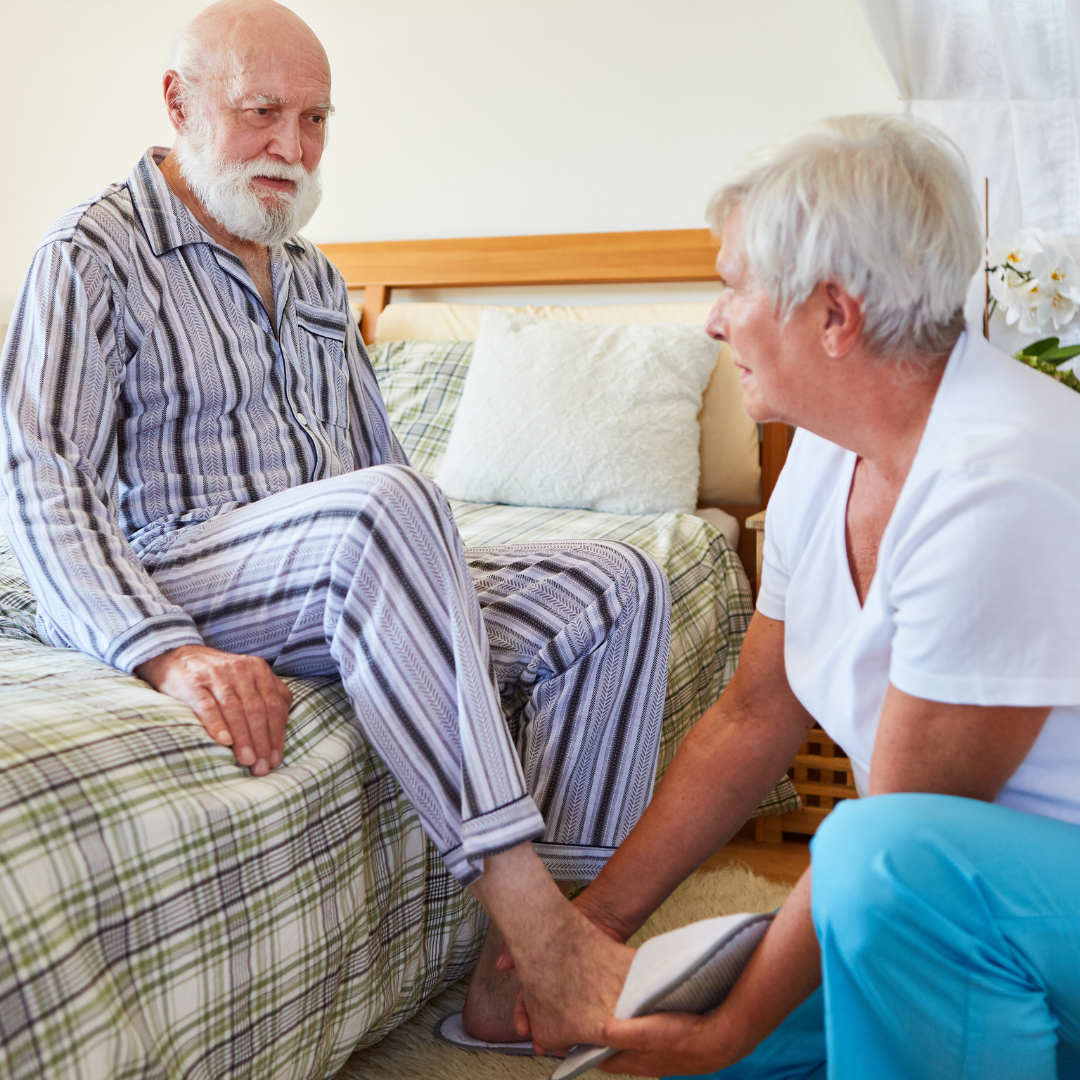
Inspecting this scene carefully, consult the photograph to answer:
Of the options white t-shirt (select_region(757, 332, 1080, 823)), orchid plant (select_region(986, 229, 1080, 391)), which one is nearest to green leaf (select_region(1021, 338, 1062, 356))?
orchid plant (select_region(986, 229, 1080, 391))

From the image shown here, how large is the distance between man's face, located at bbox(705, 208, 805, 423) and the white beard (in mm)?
705

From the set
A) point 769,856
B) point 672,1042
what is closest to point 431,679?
point 672,1042

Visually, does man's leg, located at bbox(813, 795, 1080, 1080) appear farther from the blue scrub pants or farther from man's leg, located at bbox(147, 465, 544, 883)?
man's leg, located at bbox(147, 465, 544, 883)

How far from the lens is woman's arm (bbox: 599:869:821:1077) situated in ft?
2.95

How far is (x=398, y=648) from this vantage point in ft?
3.52

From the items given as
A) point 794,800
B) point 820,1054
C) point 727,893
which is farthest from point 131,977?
point 794,800

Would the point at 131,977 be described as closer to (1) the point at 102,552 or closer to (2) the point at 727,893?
(1) the point at 102,552

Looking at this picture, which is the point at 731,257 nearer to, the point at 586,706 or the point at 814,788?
the point at 586,706

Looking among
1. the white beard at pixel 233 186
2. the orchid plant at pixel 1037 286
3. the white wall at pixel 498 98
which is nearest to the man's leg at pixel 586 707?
the white beard at pixel 233 186

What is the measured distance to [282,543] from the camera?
1.17m

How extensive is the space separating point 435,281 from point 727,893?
5.50 feet

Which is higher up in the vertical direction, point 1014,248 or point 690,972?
point 1014,248

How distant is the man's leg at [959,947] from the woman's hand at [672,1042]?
16 cm

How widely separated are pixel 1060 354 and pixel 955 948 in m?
1.35
